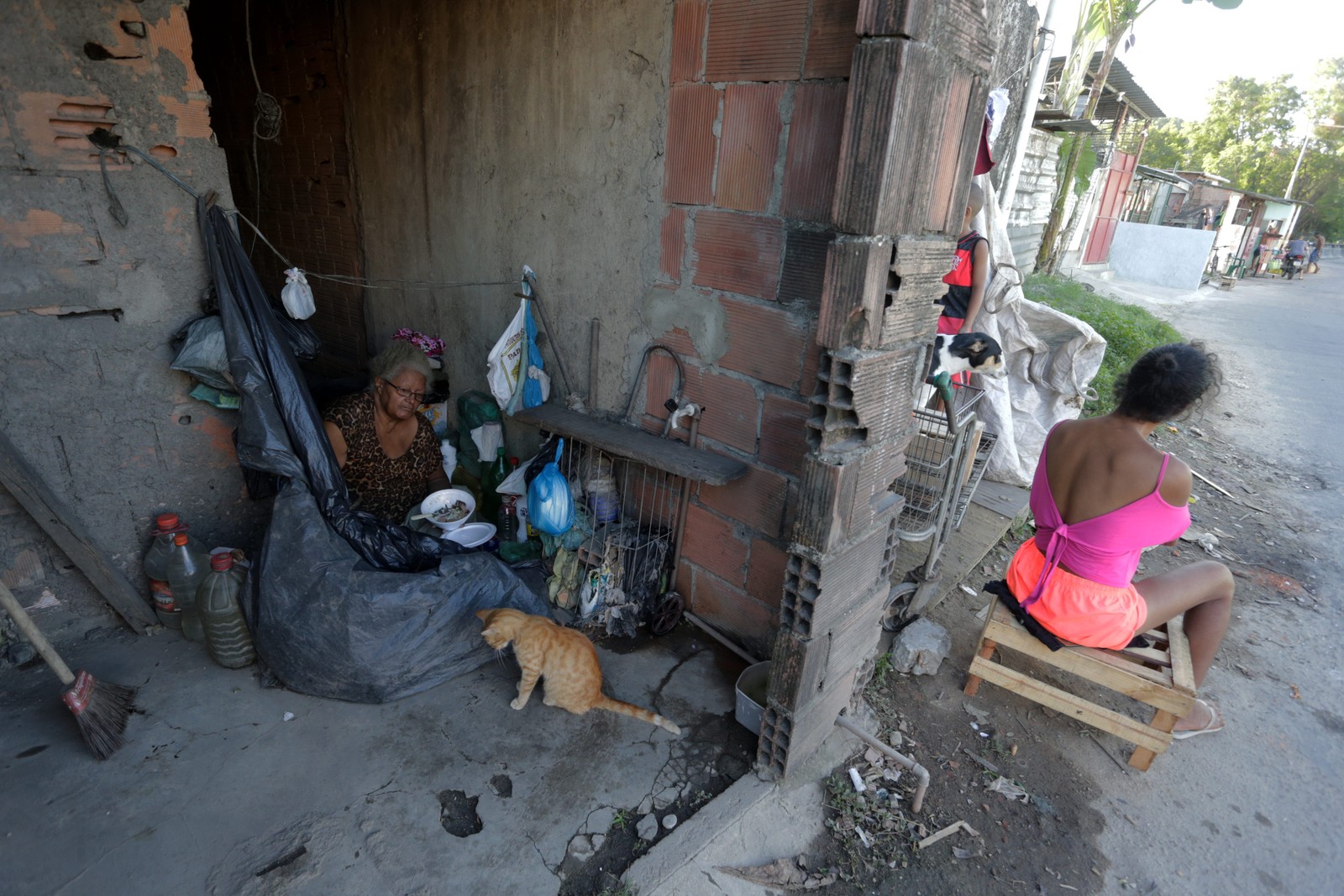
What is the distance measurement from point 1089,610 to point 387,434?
346cm

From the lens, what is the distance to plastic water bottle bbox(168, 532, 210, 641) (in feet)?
9.54

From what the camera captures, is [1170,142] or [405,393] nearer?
[405,393]

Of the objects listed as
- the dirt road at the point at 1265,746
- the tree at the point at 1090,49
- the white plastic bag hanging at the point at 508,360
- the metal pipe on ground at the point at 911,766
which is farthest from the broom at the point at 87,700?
the tree at the point at 1090,49

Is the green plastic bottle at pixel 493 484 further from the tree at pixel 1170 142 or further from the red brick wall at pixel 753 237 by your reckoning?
the tree at pixel 1170 142

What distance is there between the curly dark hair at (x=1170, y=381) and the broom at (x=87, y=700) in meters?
4.11

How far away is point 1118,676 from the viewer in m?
2.84

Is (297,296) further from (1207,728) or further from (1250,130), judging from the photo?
(1250,130)

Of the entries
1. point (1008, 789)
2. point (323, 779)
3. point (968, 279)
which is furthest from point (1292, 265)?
point (323, 779)

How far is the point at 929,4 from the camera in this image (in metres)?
1.71

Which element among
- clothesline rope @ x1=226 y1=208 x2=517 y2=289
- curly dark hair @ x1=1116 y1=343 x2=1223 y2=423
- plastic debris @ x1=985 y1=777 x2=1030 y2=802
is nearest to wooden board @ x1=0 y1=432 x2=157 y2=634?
clothesline rope @ x1=226 y1=208 x2=517 y2=289

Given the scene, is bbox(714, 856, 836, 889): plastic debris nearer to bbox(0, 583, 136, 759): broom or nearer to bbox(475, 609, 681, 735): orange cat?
bbox(475, 609, 681, 735): orange cat

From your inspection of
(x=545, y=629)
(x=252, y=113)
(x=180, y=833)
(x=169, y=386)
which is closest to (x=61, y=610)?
(x=169, y=386)

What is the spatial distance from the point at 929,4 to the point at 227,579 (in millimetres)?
3259

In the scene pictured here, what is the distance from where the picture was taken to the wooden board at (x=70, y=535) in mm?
2547
